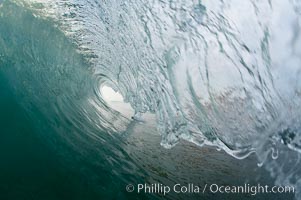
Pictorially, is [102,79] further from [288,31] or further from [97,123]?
[288,31]

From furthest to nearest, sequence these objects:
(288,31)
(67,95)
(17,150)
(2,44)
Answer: (2,44) → (67,95) → (17,150) → (288,31)

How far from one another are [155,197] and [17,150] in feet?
9.04

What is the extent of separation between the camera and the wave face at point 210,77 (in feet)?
13.6

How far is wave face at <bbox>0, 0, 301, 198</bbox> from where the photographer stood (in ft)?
13.6

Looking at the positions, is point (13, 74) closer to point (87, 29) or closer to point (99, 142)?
point (87, 29)

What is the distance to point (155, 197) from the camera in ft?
17.2

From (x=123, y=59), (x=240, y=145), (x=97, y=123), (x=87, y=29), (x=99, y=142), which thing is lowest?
(x=240, y=145)

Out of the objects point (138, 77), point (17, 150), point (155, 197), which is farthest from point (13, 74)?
point (155, 197)

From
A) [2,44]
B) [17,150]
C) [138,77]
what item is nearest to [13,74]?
[2,44]

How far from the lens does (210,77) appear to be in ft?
16.0

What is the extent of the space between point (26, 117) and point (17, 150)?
2.69ft

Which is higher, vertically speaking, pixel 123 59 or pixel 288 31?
pixel 123 59

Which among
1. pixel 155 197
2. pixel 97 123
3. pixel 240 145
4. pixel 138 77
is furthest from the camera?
pixel 97 123

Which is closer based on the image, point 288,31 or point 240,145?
point 288,31
